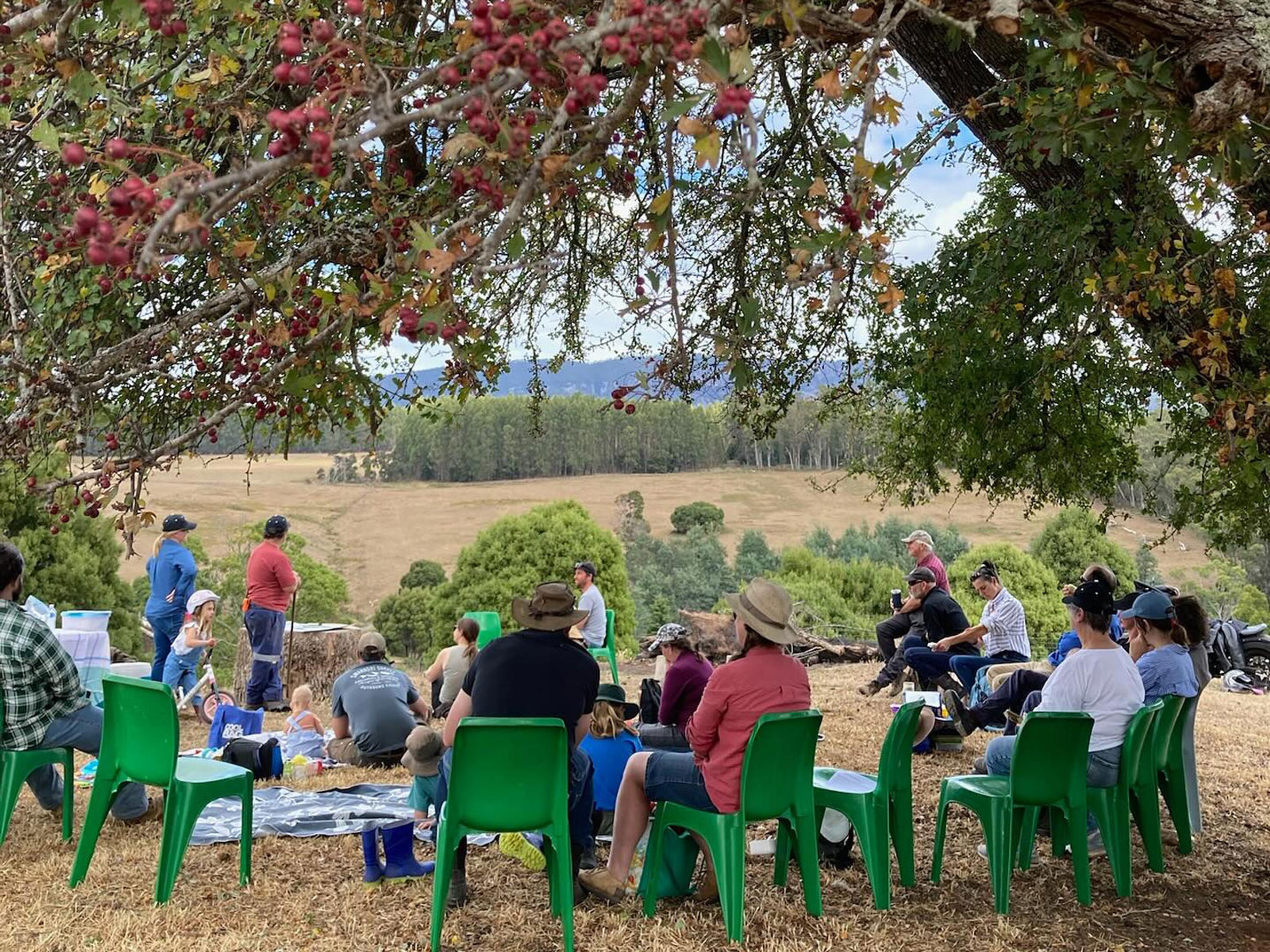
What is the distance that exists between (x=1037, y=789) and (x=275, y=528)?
610 centimetres

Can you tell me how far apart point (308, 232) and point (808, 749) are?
2.70m

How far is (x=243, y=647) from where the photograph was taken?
10.5 m

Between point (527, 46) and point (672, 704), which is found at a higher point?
point (527, 46)

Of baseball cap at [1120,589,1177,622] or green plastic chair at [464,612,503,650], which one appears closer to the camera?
baseball cap at [1120,589,1177,622]

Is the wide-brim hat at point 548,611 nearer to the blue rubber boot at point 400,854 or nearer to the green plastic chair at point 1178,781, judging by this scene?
the blue rubber boot at point 400,854

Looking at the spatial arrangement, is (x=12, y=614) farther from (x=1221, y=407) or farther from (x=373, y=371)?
(x=1221, y=407)

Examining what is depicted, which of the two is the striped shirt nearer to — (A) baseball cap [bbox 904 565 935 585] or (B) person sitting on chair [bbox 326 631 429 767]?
(A) baseball cap [bbox 904 565 935 585]

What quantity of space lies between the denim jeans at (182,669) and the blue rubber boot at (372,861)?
4.31 metres

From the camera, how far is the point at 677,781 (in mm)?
4195

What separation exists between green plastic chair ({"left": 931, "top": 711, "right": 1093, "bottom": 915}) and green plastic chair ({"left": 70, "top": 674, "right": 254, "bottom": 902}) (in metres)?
2.90

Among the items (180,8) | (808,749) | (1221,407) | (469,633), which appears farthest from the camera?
(469,633)

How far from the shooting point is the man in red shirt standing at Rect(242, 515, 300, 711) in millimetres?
8758

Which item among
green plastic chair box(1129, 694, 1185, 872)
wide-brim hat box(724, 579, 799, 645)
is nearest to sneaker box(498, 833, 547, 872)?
wide-brim hat box(724, 579, 799, 645)

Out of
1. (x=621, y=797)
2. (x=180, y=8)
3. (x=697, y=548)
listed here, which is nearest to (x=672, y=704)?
(x=621, y=797)
